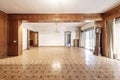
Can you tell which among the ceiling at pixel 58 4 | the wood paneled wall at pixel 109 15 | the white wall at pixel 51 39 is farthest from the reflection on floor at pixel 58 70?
the white wall at pixel 51 39

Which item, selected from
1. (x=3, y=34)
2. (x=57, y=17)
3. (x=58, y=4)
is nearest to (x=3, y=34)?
(x=3, y=34)

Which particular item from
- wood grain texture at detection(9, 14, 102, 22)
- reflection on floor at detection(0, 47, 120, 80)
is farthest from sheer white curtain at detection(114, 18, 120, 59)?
reflection on floor at detection(0, 47, 120, 80)

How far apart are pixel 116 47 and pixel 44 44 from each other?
41.0ft

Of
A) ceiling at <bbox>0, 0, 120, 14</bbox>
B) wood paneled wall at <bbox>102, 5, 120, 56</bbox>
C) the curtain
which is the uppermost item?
ceiling at <bbox>0, 0, 120, 14</bbox>

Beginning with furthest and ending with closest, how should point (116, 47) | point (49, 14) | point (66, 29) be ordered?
1. point (66, 29)
2. point (49, 14)
3. point (116, 47)


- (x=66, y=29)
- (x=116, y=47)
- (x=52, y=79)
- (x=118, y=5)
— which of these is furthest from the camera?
(x=66, y=29)

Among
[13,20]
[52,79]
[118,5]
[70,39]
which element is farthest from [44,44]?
[52,79]

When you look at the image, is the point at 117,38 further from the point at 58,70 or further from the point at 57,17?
Answer: the point at 58,70

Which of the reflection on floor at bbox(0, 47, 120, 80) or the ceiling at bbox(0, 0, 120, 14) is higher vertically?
the ceiling at bbox(0, 0, 120, 14)


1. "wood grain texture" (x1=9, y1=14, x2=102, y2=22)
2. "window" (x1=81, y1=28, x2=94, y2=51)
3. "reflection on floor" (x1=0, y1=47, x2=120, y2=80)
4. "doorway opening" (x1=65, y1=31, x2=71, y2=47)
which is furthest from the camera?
"doorway opening" (x1=65, y1=31, x2=71, y2=47)

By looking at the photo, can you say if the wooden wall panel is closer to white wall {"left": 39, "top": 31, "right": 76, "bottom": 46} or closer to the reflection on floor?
the reflection on floor

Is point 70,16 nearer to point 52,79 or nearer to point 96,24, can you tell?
point 96,24

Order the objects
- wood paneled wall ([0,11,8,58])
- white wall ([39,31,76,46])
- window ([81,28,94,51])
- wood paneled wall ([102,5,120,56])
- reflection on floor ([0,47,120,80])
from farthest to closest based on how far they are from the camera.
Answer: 1. white wall ([39,31,76,46])
2. window ([81,28,94,51])
3. wood paneled wall ([0,11,8,58])
4. wood paneled wall ([102,5,120,56])
5. reflection on floor ([0,47,120,80])

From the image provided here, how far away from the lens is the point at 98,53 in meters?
8.33
